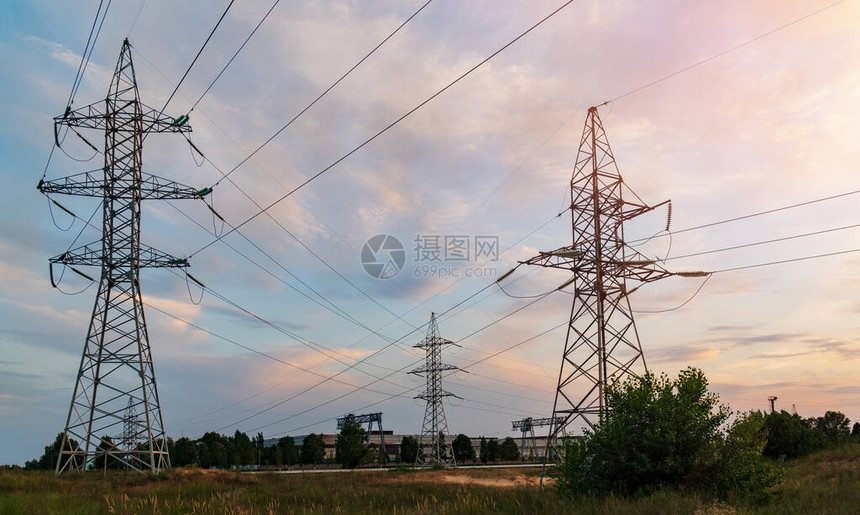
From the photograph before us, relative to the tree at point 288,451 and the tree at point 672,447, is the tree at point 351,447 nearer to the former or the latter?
the tree at point 288,451

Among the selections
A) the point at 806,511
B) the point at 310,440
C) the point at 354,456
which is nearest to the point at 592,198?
the point at 806,511

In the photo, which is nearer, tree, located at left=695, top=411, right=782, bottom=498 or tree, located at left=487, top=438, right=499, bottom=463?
tree, located at left=695, top=411, right=782, bottom=498

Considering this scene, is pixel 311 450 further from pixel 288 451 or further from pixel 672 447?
pixel 672 447

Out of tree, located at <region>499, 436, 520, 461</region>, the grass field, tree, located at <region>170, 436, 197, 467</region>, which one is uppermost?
the grass field

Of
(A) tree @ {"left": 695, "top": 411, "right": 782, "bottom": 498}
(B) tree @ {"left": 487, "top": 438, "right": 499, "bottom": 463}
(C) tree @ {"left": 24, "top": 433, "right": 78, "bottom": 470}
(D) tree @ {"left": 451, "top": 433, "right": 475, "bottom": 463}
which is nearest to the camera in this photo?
(A) tree @ {"left": 695, "top": 411, "right": 782, "bottom": 498}

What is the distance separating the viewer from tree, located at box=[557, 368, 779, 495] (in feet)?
63.0

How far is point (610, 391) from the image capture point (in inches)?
861

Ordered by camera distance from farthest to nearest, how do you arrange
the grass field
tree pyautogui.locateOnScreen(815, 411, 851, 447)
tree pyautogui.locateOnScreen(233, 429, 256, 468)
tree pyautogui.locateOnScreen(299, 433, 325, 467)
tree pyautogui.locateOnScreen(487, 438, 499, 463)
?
1. tree pyautogui.locateOnScreen(487, 438, 499, 463)
2. tree pyautogui.locateOnScreen(299, 433, 325, 467)
3. tree pyautogui.locateOnScreen(233, 429, 256, 468)
4. tree pyautogui.locateOnScreen(815, 411, 851, 447)
5. the grass field

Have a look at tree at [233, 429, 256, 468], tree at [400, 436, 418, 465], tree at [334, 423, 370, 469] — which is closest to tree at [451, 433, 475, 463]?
tree at [400, 436, 418, 465]

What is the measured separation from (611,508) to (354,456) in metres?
84.3

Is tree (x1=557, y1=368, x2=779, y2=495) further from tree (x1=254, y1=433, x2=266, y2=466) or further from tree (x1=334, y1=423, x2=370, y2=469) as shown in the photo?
tree (x1=254, y1=433, x2=266, y2=466)

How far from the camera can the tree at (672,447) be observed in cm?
1919

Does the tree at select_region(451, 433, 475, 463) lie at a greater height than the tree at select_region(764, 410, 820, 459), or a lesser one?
lesser

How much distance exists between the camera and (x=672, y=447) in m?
19.3
